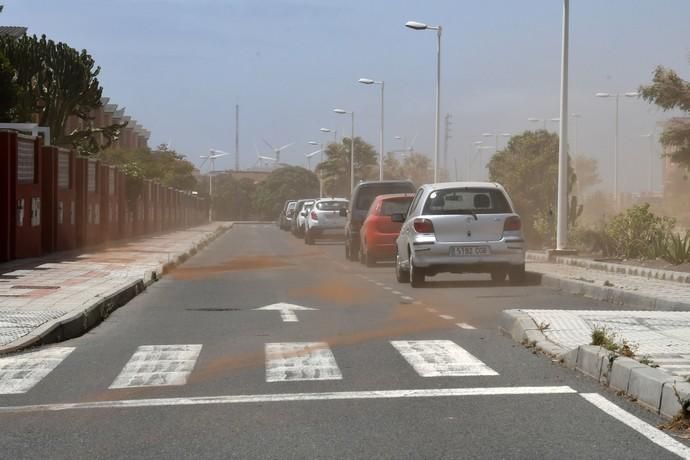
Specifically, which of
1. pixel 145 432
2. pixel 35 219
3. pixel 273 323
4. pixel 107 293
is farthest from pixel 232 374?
pixel 35 219

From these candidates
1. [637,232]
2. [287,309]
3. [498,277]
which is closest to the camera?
[287,309]

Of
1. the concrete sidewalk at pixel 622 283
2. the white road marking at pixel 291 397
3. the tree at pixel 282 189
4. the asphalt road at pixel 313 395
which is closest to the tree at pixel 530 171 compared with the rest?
the concrete sidewalk at pixel 622 283

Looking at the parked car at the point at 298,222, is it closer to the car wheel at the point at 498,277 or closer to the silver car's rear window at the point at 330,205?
the silver car's rear window at the point at 330,205

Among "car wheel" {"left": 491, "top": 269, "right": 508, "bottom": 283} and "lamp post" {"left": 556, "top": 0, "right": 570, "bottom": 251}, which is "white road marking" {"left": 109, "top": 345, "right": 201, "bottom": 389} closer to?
"car wheel" {"left": 491, "top": 269, "right": 508, "bottom": 283}

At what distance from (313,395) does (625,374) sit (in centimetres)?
216

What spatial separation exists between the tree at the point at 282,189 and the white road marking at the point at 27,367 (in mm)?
126526

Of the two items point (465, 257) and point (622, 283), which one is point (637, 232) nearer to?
point (622, 283)

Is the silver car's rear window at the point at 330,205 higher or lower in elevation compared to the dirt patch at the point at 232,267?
higher

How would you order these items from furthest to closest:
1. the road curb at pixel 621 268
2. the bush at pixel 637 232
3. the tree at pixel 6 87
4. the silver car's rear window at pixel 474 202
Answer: the tree at pixel 6 87, the bush at pixel 637 232, the road curb at pixel 621 268, the silver car's rear window at pixel 474 202

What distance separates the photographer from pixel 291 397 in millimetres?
8102

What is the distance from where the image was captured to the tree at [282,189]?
139375 mm

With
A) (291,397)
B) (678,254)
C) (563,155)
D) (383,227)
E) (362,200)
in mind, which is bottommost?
(291,397)

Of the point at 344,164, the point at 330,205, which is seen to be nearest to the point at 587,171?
the point at 344,164

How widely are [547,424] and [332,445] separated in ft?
4.55
